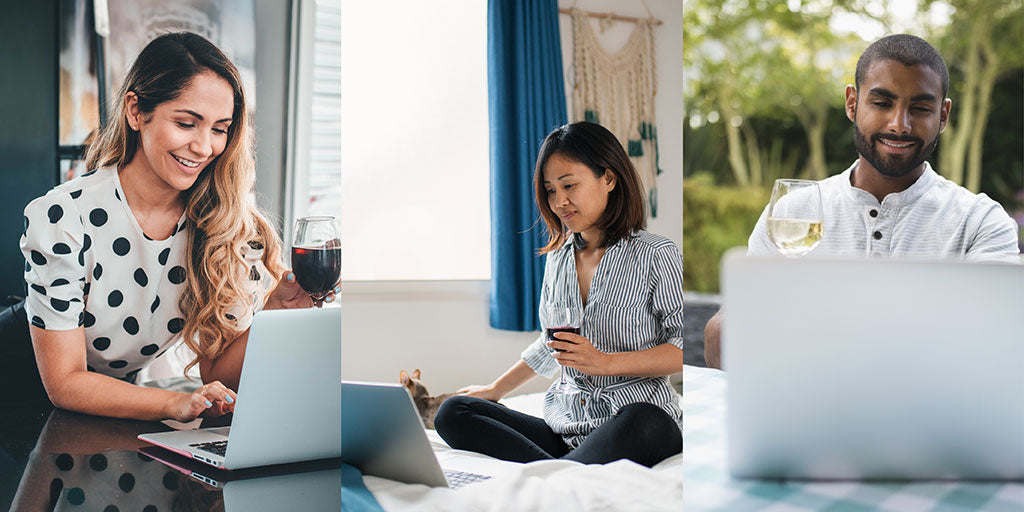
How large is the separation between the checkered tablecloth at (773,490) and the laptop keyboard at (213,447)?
1.39 m

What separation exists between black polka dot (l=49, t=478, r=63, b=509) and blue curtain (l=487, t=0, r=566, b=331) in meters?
1.34

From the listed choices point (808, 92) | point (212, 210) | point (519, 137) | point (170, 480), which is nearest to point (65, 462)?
point (170, 480)

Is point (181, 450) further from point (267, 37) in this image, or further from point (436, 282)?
point (267, 37)

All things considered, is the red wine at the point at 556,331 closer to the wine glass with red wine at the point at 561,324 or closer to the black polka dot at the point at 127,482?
the wine glass with red wine at the point at 561,324

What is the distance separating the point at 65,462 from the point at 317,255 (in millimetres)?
937

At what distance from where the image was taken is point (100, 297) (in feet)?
8.22

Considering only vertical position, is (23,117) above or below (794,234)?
above

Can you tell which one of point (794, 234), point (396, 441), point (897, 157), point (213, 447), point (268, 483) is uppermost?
point (897, 157)

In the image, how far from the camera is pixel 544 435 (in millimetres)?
2084

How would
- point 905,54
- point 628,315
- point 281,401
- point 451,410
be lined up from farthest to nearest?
point 281,401 < point 905,54 < point 451,410 < point 628,315

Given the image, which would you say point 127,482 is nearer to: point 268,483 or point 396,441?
point 268,483

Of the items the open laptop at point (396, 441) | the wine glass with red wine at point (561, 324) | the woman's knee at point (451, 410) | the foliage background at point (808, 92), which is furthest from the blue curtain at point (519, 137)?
the foliage background at point (808, 92)

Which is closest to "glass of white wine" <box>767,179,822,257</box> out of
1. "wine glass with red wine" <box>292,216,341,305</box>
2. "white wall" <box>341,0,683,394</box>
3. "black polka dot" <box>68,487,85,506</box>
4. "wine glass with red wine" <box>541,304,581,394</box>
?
"wine glass with red wine" <box>541,304,581,394</box>

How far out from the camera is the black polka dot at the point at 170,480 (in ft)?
7.98
